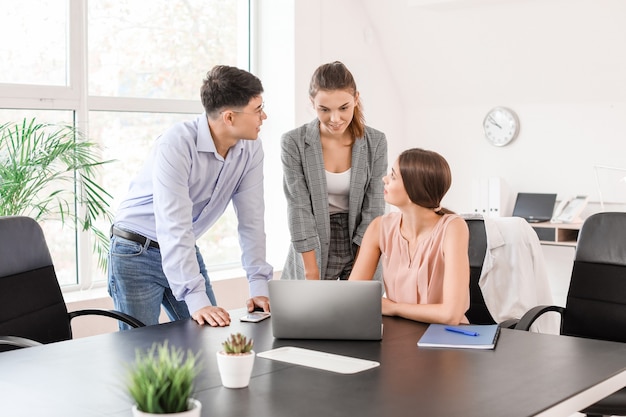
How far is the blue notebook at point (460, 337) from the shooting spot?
7.12ft

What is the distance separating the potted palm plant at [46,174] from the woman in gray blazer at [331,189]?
1.21 m

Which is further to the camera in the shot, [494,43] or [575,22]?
[494,43]

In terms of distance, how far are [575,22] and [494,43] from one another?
0.56m

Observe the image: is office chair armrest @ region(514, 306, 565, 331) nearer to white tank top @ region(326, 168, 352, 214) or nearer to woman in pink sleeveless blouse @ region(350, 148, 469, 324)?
woman in pink sleeveless blouse @ region(350, 148, 469, 324)

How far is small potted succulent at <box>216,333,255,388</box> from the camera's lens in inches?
69.8

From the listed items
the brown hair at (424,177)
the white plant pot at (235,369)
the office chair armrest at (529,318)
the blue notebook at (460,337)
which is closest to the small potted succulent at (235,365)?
the white plant pot at (235,369)

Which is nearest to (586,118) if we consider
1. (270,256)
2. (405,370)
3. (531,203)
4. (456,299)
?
(531,203)

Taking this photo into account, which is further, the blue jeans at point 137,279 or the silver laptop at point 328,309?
the blue jeans at point 137,279

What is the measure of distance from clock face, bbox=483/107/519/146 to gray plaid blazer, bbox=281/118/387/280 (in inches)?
111

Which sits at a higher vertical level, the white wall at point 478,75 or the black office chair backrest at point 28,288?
the white wall at point 478,75

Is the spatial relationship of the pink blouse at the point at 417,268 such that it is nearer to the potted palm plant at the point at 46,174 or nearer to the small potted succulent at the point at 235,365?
the small potted succulent at the point at 235,365

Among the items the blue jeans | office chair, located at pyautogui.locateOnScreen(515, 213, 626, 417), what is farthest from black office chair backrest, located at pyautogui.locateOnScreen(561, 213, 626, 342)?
the blue jeans

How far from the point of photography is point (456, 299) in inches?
98.5

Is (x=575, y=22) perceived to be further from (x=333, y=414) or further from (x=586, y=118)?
(x=333, y=414)
